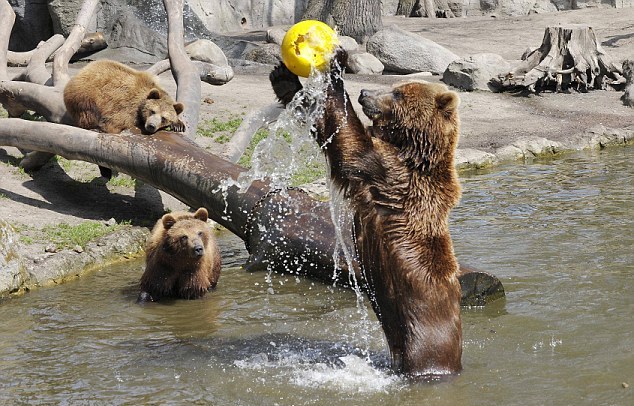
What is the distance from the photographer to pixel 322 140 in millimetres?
5578

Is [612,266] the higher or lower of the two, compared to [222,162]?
lower

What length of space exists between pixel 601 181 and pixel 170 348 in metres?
6.94

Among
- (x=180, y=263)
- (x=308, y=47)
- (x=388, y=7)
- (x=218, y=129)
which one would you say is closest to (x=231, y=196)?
(x=180, y=263)

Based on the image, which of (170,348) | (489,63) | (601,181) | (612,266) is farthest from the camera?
(489,63)

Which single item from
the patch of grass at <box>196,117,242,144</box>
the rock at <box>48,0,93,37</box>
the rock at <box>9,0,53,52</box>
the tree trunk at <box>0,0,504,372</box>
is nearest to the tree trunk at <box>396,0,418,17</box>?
the rock at <box>48,0,93,37</box>

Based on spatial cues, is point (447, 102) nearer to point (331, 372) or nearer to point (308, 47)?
point (308, 47)

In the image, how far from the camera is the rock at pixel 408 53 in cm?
1953

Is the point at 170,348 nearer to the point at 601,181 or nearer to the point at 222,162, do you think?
the point at 222,162

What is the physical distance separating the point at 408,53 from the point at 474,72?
2507 millimetres

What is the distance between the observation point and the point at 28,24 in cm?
1967

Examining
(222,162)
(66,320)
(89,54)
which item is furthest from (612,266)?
(89,54)

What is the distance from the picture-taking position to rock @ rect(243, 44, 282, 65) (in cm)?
2012

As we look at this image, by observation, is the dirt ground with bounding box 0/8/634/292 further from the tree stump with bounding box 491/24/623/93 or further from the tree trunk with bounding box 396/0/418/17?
the tree trunk with bounding box 396/0/418/17

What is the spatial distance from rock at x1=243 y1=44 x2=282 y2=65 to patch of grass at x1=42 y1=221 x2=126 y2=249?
36.3 ft
